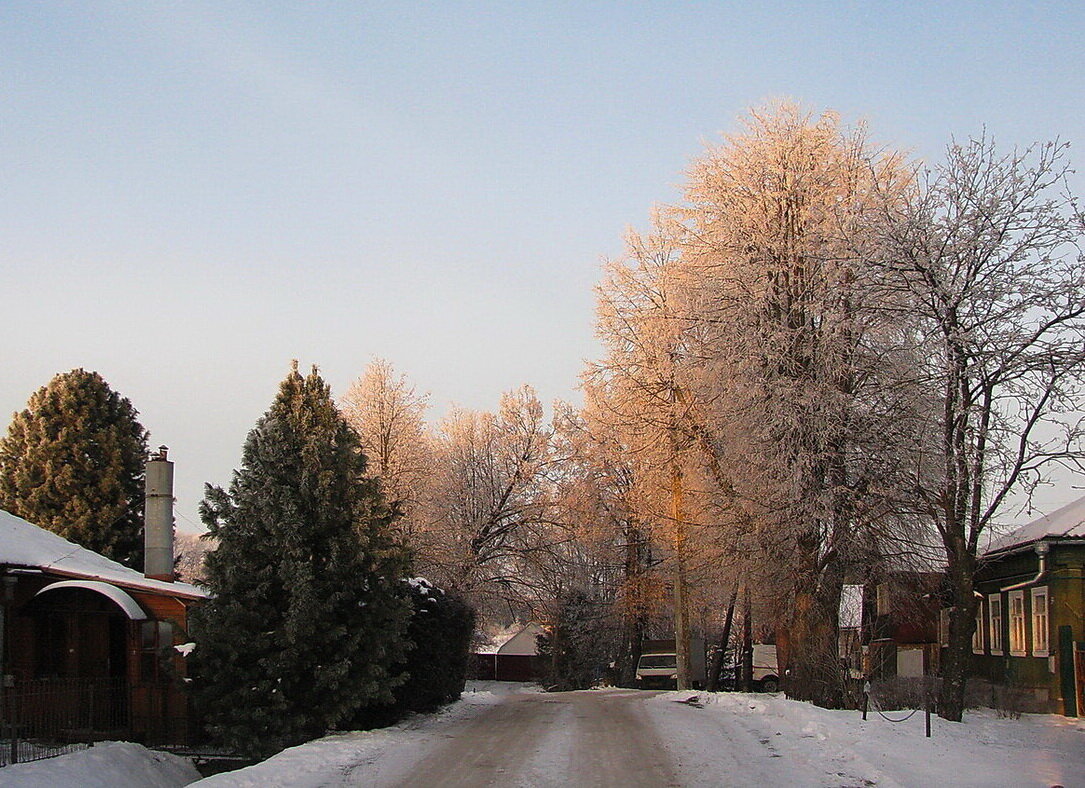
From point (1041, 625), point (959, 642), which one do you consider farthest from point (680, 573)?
point (959, 642)

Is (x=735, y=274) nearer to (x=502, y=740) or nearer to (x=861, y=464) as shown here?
(x=861, y=464)

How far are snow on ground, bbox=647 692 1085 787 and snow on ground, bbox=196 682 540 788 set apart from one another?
12.4ft

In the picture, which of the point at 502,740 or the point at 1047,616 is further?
the point at 1047,616

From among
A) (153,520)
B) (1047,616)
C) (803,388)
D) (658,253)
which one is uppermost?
(658,253)

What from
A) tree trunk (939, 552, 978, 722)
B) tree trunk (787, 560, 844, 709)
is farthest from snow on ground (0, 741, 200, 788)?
tree trunk (939, 552, 978, 722)

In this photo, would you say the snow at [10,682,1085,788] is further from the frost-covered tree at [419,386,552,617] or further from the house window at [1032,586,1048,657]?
the frost-covered tree at [419,386,552,617]

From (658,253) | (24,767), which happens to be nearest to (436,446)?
(658,253)

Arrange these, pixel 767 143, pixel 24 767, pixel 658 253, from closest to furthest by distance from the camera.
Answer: pixel 24 767
pixel 767 143
pixel 658 253

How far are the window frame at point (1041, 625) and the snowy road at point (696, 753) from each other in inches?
74.9

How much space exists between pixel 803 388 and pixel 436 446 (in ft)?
81.8

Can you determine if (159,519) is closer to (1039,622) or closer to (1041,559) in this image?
(1041,559)

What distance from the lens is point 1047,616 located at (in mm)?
21109

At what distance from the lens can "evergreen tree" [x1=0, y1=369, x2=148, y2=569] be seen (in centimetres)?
3475

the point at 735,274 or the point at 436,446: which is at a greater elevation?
the point at 735,274
